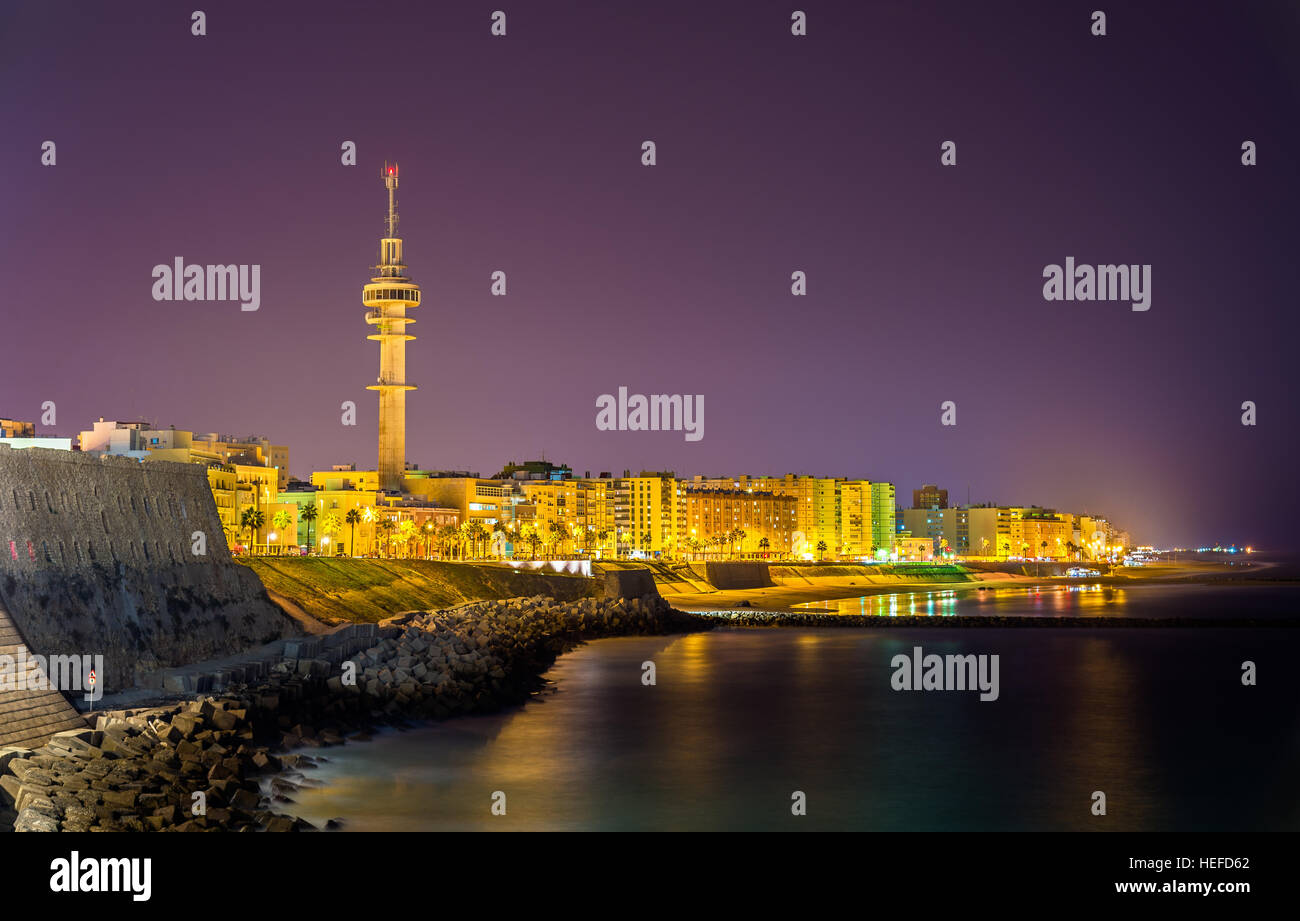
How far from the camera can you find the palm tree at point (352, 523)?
127 meters

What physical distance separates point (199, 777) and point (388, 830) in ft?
11.1

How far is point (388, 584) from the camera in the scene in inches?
2746

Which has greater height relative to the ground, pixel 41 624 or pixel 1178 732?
pixel 41 624

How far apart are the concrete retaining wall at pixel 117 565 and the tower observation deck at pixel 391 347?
120 metres

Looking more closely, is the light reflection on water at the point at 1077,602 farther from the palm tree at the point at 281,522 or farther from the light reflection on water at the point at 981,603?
the palm tree at the point at 281,522

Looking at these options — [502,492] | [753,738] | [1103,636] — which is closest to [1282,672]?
[1103,636]

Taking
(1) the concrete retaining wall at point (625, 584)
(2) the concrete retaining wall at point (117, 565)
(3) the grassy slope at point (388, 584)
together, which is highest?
(2) the concrete retaining wall at point (117, 565)

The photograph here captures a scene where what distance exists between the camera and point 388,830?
22.9m

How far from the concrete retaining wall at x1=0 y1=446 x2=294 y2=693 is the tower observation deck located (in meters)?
120

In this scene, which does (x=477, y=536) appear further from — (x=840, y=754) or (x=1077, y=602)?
(x=840, y=754)

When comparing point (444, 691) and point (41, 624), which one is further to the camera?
point (444, 691)

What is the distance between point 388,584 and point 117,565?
37.2m

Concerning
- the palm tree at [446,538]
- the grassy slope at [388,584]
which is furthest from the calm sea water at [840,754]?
the palm tree at [446,538]

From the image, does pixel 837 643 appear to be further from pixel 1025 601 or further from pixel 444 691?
pixel 1025 601
